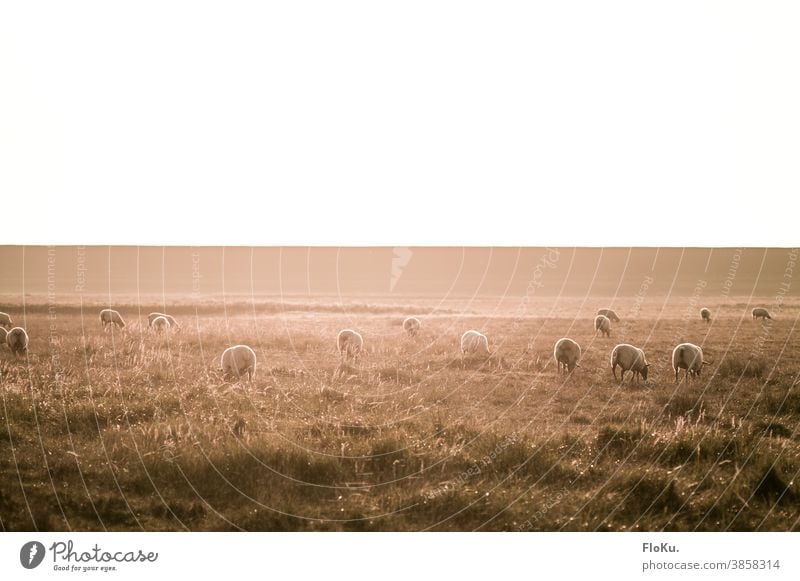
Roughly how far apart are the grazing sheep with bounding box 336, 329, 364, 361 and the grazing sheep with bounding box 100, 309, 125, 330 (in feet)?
6.59

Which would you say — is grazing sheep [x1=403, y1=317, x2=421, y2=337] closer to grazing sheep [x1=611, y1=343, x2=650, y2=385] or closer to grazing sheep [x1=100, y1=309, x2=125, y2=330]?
grazing sheep [x1=611, y1=343, x2=650, y2=385]

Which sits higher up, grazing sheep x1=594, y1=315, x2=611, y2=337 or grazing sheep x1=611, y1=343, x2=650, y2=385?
grazing sheep x1=594, y1=315, x2=611, y2=337

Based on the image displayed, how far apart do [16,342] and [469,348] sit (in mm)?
4089

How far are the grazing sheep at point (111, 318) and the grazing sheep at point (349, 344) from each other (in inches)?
79.1

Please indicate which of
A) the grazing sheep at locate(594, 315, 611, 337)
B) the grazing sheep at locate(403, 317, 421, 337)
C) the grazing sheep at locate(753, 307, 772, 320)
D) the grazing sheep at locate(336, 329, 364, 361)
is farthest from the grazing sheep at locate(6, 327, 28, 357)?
the grazing sheep at locate(753, 307, 772, 320)

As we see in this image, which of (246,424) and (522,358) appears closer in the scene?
(246,424)

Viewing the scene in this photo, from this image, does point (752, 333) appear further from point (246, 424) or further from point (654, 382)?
point (246, 424)

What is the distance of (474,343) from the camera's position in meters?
6.02

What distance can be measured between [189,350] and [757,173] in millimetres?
5420

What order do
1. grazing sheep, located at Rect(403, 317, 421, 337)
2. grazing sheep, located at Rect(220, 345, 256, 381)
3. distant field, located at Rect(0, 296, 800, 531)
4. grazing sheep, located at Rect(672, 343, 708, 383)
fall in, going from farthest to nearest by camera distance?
grazing sheep, located at Rect(403, 317, 421, 337)
grazing sheep, located at Rect(672, 343, 708, 383)
grazing sheep, located at Rect(220, 345, 256, 381)
distant field, located at Rect(0, 296, 800, 531)

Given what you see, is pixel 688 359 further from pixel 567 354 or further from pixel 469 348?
pixel 469 348

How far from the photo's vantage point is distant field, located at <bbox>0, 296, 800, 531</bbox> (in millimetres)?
5176
